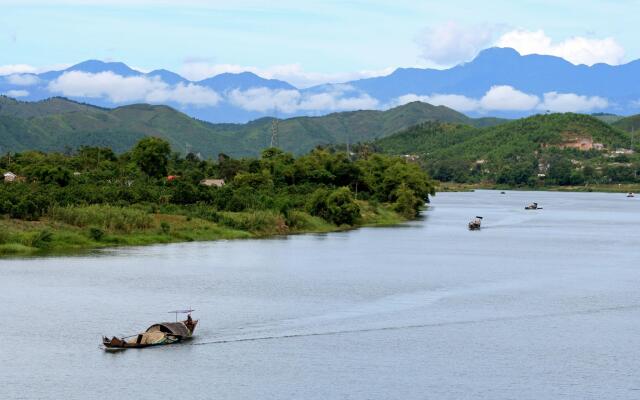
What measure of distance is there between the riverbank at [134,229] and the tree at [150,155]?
97.0 feet

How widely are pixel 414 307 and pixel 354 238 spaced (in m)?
37.0

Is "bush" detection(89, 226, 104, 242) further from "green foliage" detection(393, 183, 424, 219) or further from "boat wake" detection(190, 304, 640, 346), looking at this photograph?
"green foliage" detection(393, 183, 424, 219)

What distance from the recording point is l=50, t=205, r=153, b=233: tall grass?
237ft

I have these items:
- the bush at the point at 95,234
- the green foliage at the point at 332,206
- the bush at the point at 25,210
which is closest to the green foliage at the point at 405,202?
the green foliage at the point at 332,206

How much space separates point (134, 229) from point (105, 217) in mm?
2493

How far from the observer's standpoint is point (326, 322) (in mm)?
43062

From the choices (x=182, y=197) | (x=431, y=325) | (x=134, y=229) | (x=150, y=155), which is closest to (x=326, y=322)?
(x=431, y=325)

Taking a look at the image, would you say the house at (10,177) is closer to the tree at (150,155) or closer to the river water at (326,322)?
the tree at (150,155)

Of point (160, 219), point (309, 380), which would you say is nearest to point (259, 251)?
point (160, 219)

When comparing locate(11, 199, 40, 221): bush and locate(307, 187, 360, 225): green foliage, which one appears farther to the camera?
locate(307, 187, 360, 225): green foliage

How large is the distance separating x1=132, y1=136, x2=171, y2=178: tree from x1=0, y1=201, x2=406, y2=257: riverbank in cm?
2957

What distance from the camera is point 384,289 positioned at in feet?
177

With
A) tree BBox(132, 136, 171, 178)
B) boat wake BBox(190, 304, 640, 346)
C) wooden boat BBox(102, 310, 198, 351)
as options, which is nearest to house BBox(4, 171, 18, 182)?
tree BBox(132, 136, 171, 178)

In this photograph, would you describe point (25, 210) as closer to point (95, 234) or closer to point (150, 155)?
point (95, 234)
